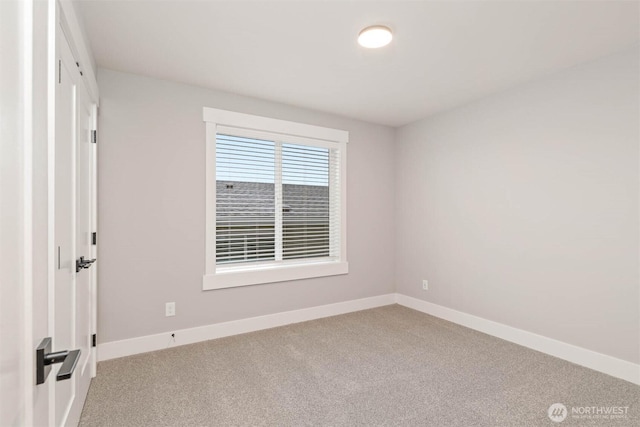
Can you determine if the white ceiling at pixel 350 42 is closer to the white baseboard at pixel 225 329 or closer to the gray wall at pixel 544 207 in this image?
the gray wall at pixel 544 207

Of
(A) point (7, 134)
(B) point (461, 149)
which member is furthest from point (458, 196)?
(A) point (7, 134)

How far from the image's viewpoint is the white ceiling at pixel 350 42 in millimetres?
1998

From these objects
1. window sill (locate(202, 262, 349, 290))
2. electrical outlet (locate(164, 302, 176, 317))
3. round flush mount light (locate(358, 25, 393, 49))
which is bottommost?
electrical outlet (locate(164, 302, 176, 317))

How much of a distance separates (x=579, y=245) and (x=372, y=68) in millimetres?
2308

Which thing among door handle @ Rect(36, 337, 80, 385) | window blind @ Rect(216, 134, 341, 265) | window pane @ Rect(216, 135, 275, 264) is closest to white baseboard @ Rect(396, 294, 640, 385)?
window blind @ Rect(216, 134, 341, 265)

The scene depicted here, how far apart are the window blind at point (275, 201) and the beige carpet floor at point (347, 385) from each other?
97 centimetres

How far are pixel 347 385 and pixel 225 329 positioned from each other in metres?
1.48

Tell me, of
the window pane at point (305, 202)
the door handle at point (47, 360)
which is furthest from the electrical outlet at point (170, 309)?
the door handle at point (47, 360)

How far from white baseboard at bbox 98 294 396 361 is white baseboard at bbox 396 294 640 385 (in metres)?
0.92

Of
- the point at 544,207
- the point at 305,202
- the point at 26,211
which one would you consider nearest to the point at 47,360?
the point at 26,211

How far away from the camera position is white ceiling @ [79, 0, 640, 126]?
1998 mm

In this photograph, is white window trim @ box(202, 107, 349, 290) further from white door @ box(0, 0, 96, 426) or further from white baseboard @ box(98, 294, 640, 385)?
white door @ box(0, 0, 96, 426)

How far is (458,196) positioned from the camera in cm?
371

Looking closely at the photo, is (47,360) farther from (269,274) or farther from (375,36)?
(269,274)
